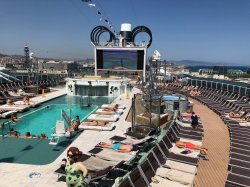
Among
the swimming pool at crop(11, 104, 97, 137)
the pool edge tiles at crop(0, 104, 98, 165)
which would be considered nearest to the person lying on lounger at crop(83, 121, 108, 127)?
the pool edge tiles at crop(0, 104, 98, 165)

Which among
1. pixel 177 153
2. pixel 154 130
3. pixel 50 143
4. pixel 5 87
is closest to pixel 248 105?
pixel 154 130

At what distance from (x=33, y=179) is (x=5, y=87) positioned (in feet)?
79.0

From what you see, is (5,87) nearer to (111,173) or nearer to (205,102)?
(205,102)

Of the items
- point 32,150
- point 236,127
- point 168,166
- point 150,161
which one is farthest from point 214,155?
point 32,150

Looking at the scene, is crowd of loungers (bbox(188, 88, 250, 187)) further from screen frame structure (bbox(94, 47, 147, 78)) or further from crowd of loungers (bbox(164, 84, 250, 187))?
screen frame structure (bbox(94, 47, 147, 78))

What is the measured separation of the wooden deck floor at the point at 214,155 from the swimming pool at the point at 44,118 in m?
8.66

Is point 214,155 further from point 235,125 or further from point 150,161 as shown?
point 235,125

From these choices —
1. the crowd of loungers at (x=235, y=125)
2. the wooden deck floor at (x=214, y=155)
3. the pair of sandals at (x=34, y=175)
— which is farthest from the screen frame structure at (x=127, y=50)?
the pair of sandals at (x=34, y=175)

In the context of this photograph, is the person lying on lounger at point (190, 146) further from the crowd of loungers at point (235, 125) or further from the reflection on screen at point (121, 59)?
the reflection on screen at point (121, 59)

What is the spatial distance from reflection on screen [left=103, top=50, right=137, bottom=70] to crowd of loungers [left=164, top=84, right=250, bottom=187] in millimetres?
16874

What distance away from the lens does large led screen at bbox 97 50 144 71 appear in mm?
47500

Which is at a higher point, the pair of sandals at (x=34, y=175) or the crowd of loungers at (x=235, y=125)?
the crowd of loungers at (x=235, y=125)

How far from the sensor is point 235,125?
51.1 feet

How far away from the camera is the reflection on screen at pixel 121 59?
156 feet
